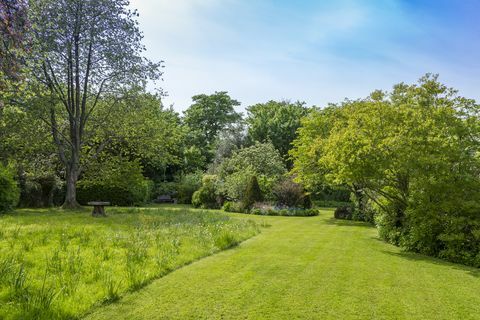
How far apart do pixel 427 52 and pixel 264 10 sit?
5.10m

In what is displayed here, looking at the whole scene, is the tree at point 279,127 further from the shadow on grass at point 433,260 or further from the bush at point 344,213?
the shadow on grass at point 433,260

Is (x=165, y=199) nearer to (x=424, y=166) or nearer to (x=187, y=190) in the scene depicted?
(x=187, y=190)

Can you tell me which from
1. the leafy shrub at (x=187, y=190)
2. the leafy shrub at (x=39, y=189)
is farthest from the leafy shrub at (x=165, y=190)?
the leafy shrub at (x=39, y=189)

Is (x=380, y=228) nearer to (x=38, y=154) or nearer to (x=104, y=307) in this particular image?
(x=104, y=307)

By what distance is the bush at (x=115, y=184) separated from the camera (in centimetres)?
2030

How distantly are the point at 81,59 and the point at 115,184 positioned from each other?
8.07 meters

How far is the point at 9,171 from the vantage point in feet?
51.8

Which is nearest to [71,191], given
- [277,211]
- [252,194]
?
[252,194]

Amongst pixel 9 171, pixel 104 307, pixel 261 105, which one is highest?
pixel 261 105

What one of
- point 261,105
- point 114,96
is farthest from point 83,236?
point 261,105

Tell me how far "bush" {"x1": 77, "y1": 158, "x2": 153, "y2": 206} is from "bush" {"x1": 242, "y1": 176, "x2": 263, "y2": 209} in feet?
21.3

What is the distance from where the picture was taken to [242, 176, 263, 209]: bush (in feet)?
70.6

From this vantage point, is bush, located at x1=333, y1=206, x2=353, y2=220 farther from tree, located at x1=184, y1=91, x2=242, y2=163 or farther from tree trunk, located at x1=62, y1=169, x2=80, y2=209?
tree, located at x1=184, y1=91, x2=242, y2=163

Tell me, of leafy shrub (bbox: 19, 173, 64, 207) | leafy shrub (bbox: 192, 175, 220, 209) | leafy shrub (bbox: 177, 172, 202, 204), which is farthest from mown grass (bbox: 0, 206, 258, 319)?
leafy shrub (bbox: 177, 172, 202, 204)
